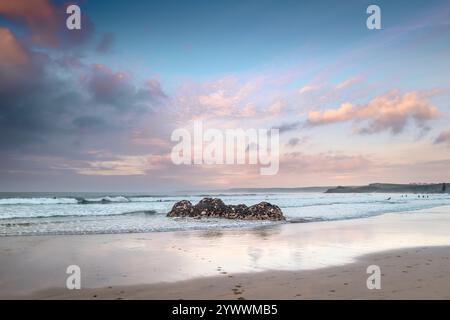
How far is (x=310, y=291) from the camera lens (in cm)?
681

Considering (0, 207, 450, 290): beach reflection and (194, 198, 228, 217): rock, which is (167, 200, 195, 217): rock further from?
(0, 207, 450, 290): beach reflection

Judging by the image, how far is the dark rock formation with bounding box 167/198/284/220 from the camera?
23.5 metres

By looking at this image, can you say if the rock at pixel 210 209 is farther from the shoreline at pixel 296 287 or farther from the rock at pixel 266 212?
the shoreline at pixel 296 287

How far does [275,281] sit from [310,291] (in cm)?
93

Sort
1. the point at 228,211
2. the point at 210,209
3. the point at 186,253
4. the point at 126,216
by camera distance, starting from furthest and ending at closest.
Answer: the point at 210,209 < the point at 126,216 < the point at 228,211 < the point at 186,253

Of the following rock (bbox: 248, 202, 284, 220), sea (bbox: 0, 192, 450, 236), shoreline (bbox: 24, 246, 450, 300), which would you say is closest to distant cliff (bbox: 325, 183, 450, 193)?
sea (bbox: 0, 192, 450, 236)

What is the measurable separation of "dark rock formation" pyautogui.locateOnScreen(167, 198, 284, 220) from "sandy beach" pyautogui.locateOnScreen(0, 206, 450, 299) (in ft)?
27.6

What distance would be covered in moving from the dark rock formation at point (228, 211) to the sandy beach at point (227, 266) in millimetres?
8402

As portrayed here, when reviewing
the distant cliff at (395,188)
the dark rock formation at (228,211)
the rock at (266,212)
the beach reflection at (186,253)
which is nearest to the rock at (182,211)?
the dark rock formation at (228,211)

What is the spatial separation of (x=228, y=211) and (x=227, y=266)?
15465 mm

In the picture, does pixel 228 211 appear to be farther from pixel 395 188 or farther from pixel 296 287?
pixel 395 188

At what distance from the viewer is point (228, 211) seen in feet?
80.7

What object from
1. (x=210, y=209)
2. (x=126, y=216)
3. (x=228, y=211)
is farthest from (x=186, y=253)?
(x=126, y=216)
